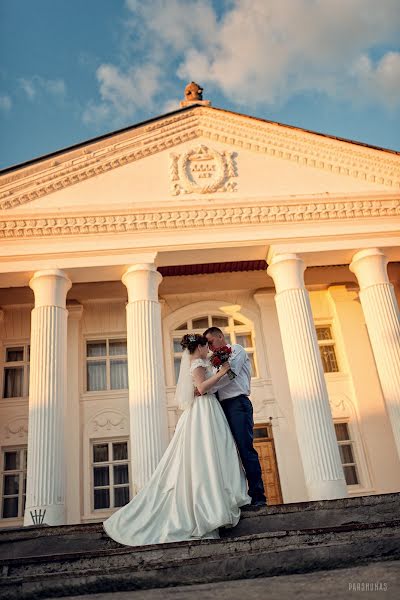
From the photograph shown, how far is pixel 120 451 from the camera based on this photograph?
15359mm

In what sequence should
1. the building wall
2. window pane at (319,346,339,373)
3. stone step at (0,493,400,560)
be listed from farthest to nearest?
window pane at (319,346,339,373), the building wall, stone step at (0,493,400,560)

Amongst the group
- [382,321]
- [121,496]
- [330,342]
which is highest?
[330,342]

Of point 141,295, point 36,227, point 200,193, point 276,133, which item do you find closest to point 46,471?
point 141,295

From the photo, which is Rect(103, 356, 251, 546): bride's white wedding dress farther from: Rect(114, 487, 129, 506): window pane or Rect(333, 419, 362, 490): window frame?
Rect(333, 419, 362, 490): window frame

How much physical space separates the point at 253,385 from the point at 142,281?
499 centimetres

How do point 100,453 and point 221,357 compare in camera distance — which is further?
point 100,453

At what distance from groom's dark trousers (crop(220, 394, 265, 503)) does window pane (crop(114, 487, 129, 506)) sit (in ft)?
31.0

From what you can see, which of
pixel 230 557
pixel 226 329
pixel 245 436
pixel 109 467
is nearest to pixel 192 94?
pixel 226 329

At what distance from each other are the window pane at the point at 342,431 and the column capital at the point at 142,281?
6786 mm

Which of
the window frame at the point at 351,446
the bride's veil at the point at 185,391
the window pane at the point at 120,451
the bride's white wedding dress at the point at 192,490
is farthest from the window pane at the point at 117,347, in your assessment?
the bride's white wedding dress at the point at 192,490

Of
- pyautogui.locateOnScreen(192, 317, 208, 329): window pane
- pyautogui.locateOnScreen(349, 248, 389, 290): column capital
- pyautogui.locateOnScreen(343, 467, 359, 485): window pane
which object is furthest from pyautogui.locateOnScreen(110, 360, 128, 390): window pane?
pyautogui.locateOnScreen(349, 248, 389, 290): column capital

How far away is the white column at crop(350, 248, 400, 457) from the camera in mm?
12586

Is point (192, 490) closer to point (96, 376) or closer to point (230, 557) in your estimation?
point (230, 557)

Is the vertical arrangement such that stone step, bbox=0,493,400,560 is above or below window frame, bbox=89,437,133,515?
below
